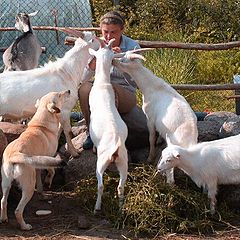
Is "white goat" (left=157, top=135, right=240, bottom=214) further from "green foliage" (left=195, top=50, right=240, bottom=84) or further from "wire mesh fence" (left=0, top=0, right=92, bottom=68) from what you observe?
"wire mesh fence" (left=0, top=0, right=92, bottom=68)

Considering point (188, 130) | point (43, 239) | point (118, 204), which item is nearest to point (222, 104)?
point (188, 130)

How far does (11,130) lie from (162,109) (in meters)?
1.65

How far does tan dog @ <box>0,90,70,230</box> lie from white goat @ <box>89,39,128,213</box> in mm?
371

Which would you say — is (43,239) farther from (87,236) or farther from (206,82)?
(206,82)

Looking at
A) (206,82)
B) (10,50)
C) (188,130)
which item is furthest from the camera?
(206,82)

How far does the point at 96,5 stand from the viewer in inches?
651

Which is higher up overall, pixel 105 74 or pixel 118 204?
pixel 105 74

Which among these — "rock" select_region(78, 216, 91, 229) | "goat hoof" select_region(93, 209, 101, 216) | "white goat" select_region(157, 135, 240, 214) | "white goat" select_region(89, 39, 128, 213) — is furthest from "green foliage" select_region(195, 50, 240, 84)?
"rock" select_region(78, 216, 91, 229)

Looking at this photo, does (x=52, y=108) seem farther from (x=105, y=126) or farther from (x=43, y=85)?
(x=43, y=85)

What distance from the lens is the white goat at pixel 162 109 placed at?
6.07 m

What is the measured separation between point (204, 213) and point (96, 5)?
462 inches

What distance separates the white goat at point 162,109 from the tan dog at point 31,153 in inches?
36.0

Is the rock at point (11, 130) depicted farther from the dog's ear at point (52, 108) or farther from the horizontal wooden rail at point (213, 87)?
the horizontal wooden rail at point (213, 87)

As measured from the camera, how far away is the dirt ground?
524cm
